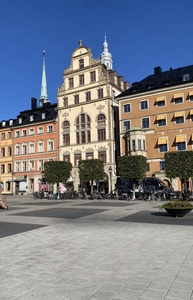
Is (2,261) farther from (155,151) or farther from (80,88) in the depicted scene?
(80,88)

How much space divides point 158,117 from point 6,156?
120ft

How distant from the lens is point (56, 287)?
4.94m

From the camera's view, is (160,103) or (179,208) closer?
(179,208)

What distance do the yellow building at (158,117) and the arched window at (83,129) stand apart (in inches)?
277

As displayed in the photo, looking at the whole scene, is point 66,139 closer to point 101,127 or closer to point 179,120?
point 101,127

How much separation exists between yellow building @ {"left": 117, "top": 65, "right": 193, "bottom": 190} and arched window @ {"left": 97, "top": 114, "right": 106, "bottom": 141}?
11.5 feet

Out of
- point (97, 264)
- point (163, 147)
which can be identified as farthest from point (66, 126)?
point (97, 264)

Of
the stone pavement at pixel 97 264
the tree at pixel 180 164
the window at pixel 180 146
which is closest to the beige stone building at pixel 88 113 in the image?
the window at pixel 180 146

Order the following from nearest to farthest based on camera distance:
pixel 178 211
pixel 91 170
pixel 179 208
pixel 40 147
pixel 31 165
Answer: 1. pixel 179 208
2. pixel 178 211
3. pixel 91 170
4. pixel 40 147
5. pixel 31 165

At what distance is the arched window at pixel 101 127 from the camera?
49906 millimetres

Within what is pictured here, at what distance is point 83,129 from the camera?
5212cm

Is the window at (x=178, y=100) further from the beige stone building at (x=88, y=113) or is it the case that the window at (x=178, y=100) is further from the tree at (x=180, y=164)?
the tree at (x=180, y=164)

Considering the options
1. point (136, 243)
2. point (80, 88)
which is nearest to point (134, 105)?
point (80, 88)

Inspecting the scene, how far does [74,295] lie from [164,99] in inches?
1668
